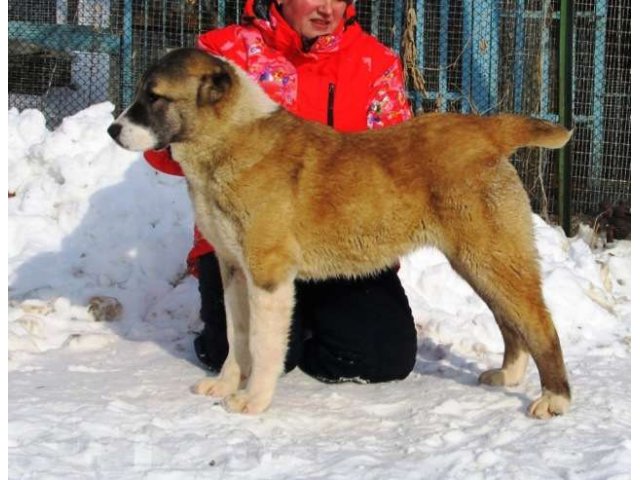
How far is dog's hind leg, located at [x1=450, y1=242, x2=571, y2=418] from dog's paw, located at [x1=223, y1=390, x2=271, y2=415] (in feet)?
3.04

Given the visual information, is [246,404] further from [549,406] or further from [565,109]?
[565,109]

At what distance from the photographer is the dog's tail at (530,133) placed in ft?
11.9

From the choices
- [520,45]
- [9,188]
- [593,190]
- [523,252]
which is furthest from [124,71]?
[523,252]

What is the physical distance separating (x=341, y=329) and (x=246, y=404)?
86cm

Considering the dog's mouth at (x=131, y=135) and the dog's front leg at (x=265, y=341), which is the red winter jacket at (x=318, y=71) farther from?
the dog's front leg at (x=265, y=341)

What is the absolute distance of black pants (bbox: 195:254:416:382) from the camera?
4219 mm

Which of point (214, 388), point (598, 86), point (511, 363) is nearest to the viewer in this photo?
point (214, 388)

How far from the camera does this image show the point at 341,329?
14.2 ft

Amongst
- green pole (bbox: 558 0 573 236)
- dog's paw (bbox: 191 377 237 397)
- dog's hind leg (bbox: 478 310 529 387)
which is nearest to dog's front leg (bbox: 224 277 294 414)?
dog's paw (bbox: 191 377 237 397)

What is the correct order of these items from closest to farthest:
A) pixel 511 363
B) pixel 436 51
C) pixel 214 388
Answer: pixel 214 388 → pixel 511 363 → pixel 436 51

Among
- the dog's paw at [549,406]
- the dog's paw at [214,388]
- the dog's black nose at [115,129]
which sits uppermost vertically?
the dog's black nose at [115,129]

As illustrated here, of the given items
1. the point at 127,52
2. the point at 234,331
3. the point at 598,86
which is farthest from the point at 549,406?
the point at 127,52

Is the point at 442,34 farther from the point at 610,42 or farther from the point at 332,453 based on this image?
the point at 332,453

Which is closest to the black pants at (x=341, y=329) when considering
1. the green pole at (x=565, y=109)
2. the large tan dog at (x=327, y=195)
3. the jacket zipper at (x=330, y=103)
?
the large tan dog at (x=327, y=195)
